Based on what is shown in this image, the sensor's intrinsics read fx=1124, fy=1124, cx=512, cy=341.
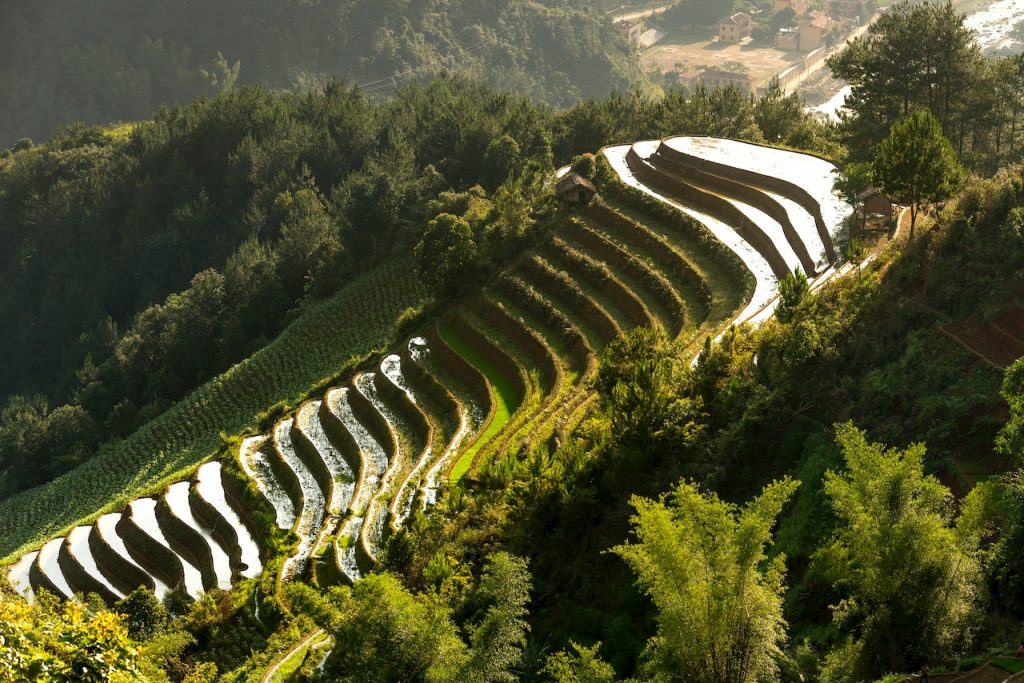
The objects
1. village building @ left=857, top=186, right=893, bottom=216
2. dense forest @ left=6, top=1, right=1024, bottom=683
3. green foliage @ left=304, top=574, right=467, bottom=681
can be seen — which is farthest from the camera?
village building @ left=857, top=186, right=893, bottom=216

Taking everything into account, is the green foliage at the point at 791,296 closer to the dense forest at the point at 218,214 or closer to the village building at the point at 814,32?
the dense forest at the point at 218,214

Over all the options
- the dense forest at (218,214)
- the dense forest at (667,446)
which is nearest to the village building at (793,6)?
the dense forest at (218,214)

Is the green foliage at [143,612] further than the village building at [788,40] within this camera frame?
No

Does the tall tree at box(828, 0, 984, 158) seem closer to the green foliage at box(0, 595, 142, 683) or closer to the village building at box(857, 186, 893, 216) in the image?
the village building at box(857, 186, 893, 216)

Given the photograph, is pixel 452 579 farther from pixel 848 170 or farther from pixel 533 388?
pixel 848 170

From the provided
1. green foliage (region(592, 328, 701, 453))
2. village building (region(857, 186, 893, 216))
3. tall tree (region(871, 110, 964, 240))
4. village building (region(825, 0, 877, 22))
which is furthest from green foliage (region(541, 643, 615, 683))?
village building (region(825, 0, 877, 22))

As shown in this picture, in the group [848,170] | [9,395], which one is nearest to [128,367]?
[9,395]

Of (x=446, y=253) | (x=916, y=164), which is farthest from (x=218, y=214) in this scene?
(x=916, y=164)
